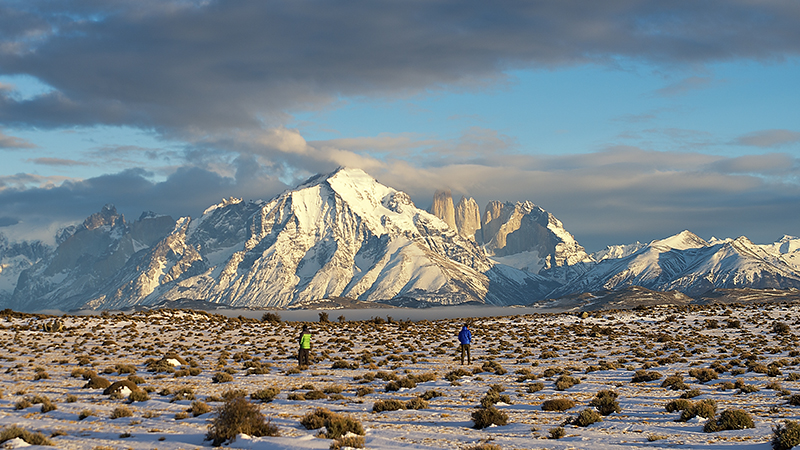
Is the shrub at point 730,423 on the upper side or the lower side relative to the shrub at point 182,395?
upper

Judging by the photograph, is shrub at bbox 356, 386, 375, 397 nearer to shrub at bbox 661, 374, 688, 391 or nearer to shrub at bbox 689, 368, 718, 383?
shrub at bbox 661, 374, 688, 391

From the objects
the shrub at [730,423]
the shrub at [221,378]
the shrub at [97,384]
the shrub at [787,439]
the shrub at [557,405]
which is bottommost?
the shrub at [221,378]

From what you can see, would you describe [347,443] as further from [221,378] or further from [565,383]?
[221,378]

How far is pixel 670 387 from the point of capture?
28438mm

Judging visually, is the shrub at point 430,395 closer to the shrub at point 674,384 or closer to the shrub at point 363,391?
the shrub at point 363,391

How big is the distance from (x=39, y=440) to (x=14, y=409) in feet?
27.2

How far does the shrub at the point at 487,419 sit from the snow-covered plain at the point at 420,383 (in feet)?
0.94

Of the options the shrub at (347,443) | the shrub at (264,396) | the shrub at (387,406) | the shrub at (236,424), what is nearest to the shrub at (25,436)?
the shrub at (236,424)

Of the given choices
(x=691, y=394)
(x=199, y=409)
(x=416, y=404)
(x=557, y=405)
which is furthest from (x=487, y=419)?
(x=199, y=409)

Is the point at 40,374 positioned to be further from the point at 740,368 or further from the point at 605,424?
the point at 740,368

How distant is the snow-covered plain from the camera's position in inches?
752

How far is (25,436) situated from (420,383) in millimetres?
18117

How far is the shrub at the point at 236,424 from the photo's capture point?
18.0 meters

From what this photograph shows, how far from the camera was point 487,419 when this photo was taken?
21.0 m
